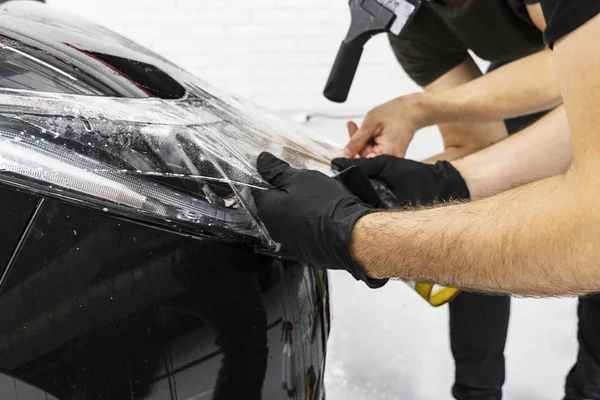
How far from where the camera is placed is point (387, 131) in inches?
61.9

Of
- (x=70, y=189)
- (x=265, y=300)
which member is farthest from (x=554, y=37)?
(x=70, y=189)

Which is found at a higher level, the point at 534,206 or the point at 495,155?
the point at 495,155

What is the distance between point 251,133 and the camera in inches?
46.8

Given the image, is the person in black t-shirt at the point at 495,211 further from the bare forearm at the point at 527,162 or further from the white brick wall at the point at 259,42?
the white brick wall at the point at 259,42

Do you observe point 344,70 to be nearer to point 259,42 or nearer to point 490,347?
point 490,347

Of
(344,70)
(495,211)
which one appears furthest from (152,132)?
(344,70)

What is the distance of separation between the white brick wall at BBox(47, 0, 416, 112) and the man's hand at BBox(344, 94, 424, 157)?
217cm

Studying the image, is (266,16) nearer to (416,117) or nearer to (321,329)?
(416,117)

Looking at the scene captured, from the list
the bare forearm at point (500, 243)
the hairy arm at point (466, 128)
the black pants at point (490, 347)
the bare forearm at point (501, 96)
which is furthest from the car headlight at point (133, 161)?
→ the hairy arm at point (466, 128)

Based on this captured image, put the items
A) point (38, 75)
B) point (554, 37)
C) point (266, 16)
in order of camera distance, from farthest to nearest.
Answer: point (266, 16), point (38, 75), point (554, 37)

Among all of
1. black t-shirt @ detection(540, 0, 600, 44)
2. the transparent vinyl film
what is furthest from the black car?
black t-shirt @ detection(540, 0, 600, 44)

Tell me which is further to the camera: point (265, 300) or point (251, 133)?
point (251, 133)

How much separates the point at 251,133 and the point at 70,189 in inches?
15.7

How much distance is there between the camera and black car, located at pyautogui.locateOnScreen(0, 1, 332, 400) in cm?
84
